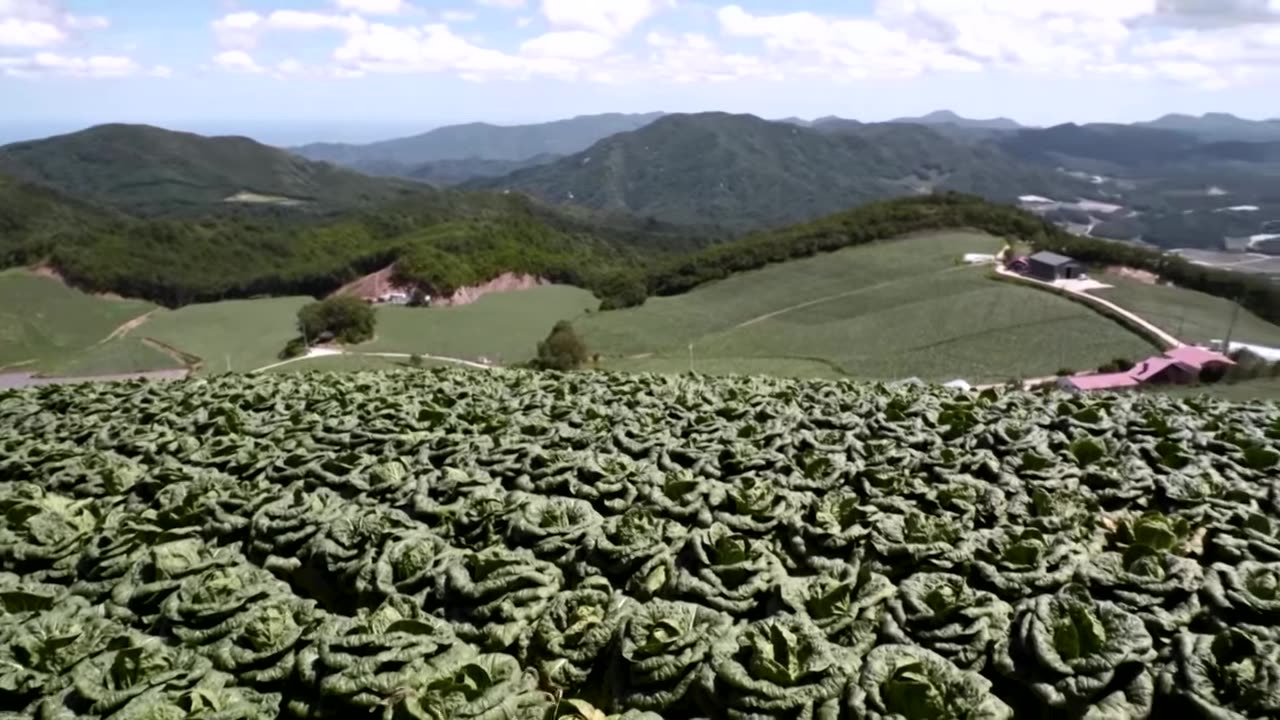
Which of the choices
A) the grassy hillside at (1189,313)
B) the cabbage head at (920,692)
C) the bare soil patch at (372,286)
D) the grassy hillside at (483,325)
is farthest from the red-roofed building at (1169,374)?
the bare soil patch at (372,286)

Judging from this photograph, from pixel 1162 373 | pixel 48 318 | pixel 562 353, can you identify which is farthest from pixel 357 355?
pixel 1162 373

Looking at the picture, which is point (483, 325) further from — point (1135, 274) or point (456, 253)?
point (1135, 274)

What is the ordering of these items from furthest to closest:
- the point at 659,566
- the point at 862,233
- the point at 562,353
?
the point at 862,233
the point at 562,353
the point at 659,566

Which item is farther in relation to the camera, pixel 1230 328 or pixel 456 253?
pixel 456 253

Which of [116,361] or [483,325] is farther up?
[483,325]

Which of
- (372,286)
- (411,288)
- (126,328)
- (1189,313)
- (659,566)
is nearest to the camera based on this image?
(659,566)

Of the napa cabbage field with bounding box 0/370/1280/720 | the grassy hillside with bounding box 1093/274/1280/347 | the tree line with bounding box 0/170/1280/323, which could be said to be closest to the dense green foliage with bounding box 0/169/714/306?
the tree line with bounding box 0/170/1280/323

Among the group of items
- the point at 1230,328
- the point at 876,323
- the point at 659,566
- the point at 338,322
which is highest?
the point at 659,566

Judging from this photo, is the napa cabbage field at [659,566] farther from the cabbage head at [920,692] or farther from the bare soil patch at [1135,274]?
the bare soil patch at [1135,274]
